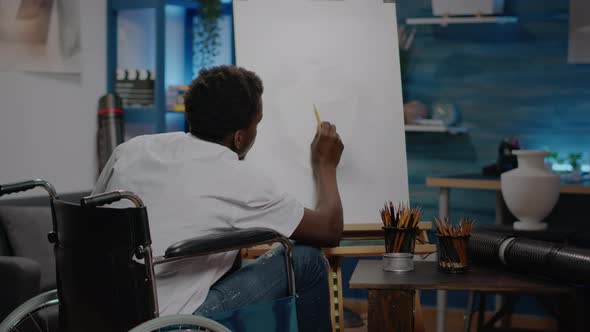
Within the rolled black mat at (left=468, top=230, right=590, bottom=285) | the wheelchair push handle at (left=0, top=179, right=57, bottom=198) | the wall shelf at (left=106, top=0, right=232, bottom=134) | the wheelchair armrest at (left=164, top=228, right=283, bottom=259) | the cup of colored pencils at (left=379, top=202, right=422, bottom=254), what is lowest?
the rolled black mat at (left=468, top=230, right=590, bottom=285)

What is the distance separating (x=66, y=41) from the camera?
136 inches

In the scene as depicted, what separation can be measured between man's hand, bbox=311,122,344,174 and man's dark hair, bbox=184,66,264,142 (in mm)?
408

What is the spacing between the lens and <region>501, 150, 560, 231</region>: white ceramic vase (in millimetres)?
2273

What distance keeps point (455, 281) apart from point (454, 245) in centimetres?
12

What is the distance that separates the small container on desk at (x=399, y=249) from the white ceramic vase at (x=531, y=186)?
0.65 metres

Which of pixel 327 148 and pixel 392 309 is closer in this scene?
pixel 392 309

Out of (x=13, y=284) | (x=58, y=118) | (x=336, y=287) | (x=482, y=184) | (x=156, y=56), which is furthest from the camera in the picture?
(x=156, y=56)

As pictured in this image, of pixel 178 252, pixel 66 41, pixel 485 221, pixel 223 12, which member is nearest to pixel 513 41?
pixel 485 221

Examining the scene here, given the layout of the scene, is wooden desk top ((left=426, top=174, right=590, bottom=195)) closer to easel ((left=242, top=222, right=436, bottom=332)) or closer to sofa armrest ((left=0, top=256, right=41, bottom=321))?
easel ((left=242, top=222, right=436, bottom=332))

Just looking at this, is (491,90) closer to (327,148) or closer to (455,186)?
(455,186)

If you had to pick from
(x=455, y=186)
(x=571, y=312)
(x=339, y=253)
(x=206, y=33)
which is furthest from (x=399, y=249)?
(x=206, y=33)

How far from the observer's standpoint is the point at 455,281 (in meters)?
1.63

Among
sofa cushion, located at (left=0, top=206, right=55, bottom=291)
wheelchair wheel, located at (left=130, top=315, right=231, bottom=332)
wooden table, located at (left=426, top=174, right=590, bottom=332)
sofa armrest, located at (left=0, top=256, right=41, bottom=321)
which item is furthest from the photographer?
wooden table, located at (left=426, top=174, right=590, bottom=332)

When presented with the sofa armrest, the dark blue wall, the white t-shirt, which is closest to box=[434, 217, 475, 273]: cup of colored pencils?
the white t-shirt
